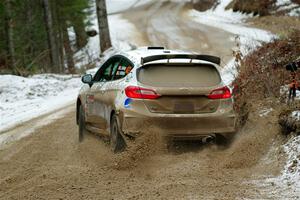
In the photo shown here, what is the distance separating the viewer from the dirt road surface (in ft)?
22.3

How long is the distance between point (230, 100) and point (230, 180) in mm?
1799

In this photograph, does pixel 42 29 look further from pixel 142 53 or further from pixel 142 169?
pixel 142 169

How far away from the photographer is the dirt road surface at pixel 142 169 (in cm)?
680

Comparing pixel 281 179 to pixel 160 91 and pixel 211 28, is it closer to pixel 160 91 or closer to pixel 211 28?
pixel 160 91

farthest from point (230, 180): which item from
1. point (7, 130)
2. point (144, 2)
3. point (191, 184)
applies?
point (144, 2)

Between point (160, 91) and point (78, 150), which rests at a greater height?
point (160, 91)

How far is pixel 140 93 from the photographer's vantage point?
8164 mm

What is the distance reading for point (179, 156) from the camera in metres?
8.42

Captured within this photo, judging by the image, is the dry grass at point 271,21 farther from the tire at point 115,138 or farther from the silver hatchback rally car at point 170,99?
the tire at point 115,138

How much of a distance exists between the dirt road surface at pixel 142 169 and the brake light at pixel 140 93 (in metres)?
0.66

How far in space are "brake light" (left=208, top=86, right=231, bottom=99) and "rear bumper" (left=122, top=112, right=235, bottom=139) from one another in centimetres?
29

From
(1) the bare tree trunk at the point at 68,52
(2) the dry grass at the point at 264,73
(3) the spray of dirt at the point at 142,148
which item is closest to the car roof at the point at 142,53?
(3) the spray of dirt at the point at 142,148

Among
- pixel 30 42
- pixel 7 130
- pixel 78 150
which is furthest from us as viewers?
pixel 30 42

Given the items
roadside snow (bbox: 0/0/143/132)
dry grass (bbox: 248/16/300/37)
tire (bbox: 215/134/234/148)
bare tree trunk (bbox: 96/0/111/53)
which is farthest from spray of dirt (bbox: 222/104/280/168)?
bare tree trunk (bbox: 96/0/111/53)
